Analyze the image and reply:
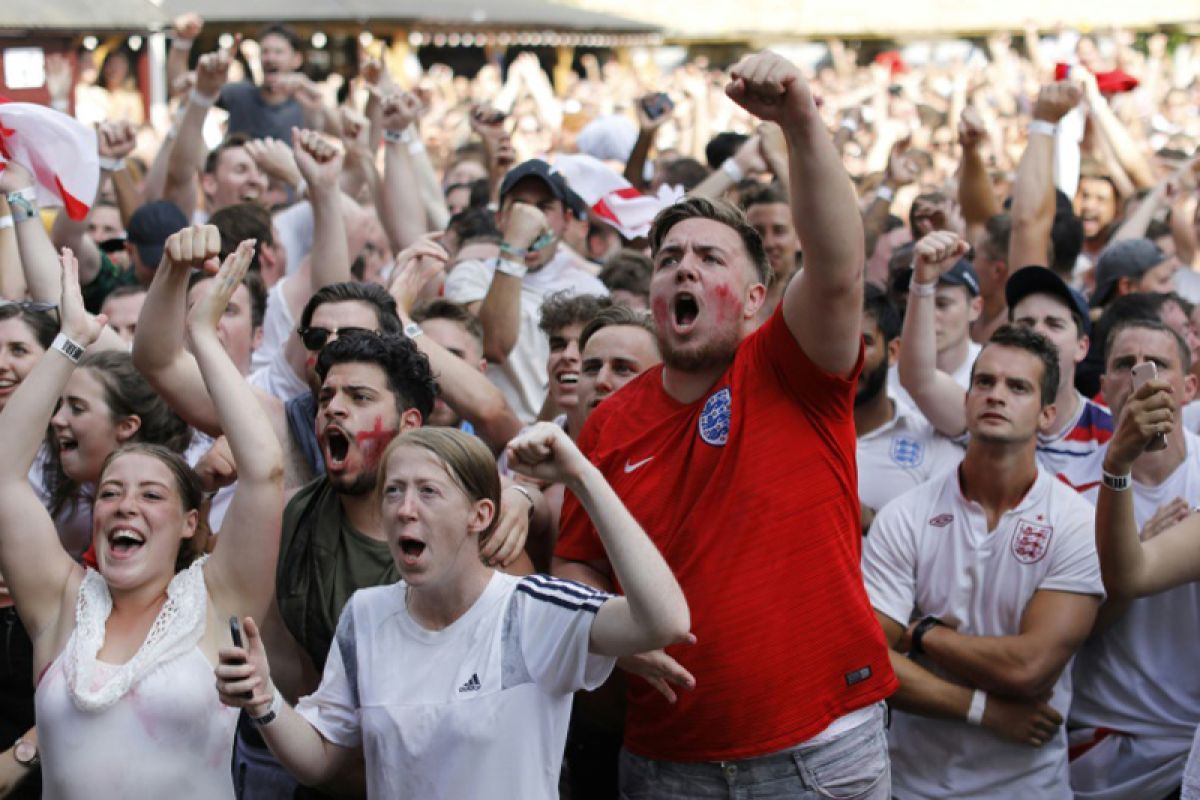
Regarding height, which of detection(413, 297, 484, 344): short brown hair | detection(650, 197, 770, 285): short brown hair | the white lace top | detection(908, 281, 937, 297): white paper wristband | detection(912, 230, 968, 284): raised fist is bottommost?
the white lace top

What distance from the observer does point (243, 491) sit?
3453 millimetres

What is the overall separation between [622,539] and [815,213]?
29.6 inches

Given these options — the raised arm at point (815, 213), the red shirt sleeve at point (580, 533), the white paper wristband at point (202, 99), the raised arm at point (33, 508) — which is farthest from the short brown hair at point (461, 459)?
the white paper wristband at point (202, 99)

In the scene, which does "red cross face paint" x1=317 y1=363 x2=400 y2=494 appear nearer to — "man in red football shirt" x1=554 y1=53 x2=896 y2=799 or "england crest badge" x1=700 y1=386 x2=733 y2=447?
"man in red football shirt" x1=554 y1=53 x2=896 y2=799

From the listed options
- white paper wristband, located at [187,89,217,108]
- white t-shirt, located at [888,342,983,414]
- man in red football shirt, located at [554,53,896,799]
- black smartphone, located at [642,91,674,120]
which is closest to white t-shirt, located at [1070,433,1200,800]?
white t-shirt, located at [888,342,983,414]

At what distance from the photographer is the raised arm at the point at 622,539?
2.82m

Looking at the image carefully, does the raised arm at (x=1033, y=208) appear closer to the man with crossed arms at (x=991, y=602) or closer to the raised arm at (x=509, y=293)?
the man with crossed arms at (x=991, y=602)

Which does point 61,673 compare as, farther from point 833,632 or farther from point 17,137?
point 17,137

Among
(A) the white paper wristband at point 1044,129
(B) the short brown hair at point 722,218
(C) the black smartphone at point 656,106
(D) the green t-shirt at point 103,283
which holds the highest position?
(B) the short brown hair at point 722,218

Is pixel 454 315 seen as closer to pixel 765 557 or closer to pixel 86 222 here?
pixel 765 557

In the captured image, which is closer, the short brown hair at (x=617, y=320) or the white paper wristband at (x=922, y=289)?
the short brown hair at (x=617, y=320)

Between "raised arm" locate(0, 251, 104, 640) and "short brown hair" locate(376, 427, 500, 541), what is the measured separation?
0.90m

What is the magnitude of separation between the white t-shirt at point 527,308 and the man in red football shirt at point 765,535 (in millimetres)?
2310

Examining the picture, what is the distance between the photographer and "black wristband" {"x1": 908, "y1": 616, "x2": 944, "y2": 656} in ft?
13.5
